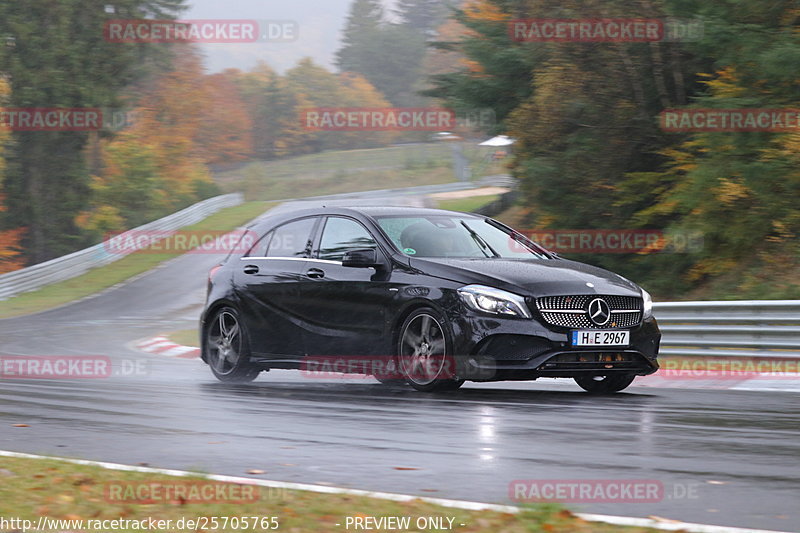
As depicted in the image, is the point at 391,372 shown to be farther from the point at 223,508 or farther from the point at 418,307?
the point at 223,508

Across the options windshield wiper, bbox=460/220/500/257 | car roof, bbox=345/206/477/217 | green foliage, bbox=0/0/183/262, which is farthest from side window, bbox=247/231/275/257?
green foliage, bbox=0/0/183/262

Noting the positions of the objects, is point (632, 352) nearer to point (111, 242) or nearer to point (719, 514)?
point (719, 514)

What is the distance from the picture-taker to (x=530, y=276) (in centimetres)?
998

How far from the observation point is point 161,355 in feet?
60.6

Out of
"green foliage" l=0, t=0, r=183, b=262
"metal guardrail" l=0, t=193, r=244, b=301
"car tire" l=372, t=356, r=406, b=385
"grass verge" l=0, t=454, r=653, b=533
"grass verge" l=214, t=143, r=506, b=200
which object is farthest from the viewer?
"grass verge" l=214, t=143, r=506, b=200

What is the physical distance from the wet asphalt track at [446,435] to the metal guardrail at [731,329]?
2.14 metres

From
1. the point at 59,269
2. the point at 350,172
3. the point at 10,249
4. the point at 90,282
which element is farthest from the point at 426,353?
the point at 350,172

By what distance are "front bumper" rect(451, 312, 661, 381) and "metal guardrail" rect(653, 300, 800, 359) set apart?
146 inches

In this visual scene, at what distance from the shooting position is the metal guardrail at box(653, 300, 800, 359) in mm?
12688

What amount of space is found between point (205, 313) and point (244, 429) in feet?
15.5

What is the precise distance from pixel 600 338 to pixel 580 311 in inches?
11.4

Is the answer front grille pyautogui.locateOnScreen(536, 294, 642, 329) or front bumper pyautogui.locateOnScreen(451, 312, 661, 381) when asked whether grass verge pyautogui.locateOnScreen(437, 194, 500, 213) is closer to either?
front grille pyautogui.locateOnScreen(536, 294, 642, 329)

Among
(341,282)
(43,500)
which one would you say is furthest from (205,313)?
(43,500)

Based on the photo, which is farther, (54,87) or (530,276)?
(54,87)
